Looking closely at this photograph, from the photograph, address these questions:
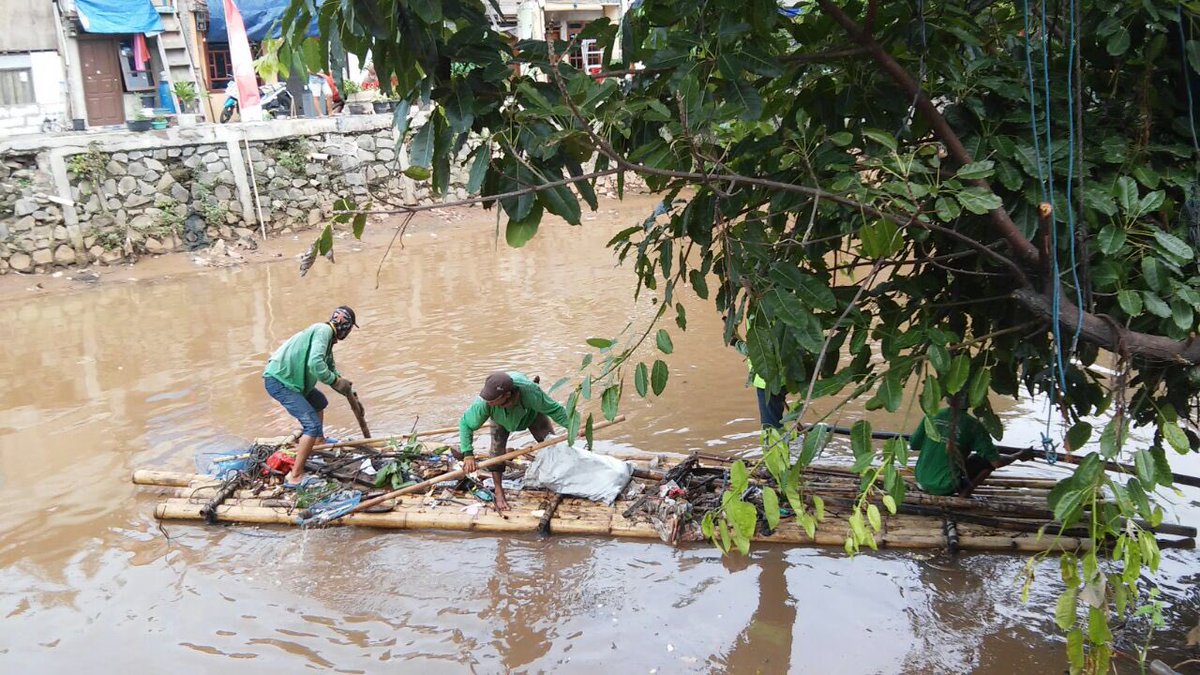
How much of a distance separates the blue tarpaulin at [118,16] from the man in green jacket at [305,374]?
14191 mm

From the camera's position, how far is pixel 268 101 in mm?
16688

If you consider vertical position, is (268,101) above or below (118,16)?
below

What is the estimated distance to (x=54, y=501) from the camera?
6641 millimetres

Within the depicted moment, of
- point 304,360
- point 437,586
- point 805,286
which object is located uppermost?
point 805,286

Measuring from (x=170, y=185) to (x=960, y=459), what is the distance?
512 inches

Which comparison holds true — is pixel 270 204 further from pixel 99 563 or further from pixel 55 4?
pixel 99 563

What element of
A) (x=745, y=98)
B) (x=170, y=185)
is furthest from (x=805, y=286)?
(x=170, y=185)

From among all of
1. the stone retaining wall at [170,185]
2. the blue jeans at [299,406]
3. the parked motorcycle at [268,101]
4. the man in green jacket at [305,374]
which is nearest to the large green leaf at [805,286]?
the man in green jacket at [305,374]

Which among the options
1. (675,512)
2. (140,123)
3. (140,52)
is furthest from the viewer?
(140,52)

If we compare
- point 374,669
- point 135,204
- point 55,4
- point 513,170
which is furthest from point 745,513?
point 55,4

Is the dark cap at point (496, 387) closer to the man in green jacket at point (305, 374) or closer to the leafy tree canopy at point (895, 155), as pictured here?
the man in green jacket at point (305, 374)

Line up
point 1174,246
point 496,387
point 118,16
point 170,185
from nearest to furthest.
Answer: point 1174,246, point 496,387, point 170,185, point 118,16

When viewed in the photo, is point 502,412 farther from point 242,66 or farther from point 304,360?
point 242,66

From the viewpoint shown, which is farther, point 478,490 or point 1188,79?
point 478,490
